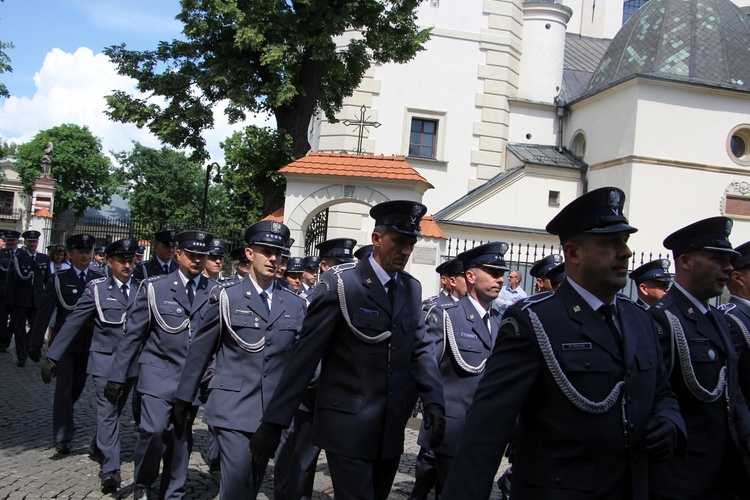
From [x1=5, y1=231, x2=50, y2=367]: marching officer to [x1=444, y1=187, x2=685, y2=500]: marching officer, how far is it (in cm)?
1341

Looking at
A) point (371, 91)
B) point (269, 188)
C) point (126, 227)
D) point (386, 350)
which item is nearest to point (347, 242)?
point (386, 350)

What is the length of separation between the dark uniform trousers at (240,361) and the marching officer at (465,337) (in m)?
1.22

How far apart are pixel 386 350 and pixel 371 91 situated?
19.9 metres

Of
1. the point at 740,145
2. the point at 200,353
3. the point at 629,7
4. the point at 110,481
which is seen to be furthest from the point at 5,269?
the point at 629,7

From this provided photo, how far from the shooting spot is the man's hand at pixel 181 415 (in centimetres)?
573

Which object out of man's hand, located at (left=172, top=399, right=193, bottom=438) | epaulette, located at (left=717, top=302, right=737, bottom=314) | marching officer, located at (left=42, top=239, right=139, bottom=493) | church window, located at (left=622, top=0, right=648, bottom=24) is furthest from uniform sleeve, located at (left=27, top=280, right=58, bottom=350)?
church window, located at (left=622, top=0, right=648, bottom=24)

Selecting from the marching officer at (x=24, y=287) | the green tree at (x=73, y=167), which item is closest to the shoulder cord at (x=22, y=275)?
the marching officer at (x=24, y=287)

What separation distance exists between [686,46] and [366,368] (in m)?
21.6

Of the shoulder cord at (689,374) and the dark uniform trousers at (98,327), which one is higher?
the shoulder cord at (689,374)

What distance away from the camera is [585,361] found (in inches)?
120

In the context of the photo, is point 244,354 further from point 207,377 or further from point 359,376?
point 359,376

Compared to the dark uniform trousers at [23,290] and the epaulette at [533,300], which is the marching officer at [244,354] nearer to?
the epaulette at [533,300]

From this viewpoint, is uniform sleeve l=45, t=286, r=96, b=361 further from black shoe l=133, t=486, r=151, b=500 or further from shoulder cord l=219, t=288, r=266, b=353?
shoulder cord l=219, t=288, r=266, b=353

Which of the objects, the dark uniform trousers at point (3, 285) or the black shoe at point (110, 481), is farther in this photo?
the dark uniform trousers at point (3, 285)
